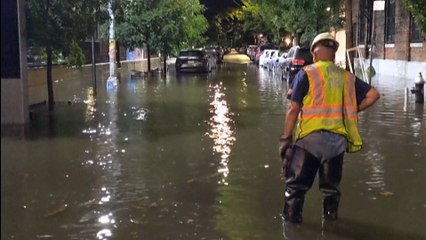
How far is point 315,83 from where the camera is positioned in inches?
208

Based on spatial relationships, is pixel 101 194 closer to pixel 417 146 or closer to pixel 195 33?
pixel 417 146

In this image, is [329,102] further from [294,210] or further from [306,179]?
[294,210]

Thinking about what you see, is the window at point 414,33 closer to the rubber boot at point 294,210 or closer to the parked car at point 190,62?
the parked car at point 190,62

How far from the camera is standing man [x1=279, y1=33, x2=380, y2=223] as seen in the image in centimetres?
530

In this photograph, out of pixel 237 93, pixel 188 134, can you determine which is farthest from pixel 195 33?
pixel 188 134

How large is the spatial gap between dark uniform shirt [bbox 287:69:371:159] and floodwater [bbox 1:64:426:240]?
72 centimetres

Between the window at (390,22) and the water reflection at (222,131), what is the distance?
15510 mm

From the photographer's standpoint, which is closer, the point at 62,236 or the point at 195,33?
the point at 62,236

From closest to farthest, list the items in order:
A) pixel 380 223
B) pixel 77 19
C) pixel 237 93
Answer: pixel 380 223 < pixel 77 19 < pixel 237 93

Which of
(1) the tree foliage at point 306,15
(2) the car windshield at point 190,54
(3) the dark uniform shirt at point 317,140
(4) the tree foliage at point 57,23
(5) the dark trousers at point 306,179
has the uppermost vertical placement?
(1) the tree foliage at point 306,15

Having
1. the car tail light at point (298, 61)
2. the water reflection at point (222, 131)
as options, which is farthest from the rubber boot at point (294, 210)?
the car tail light at point (298, 61)

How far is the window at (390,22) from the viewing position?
97.5 ft

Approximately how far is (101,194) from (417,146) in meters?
5.32

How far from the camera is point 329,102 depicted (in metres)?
5.31
